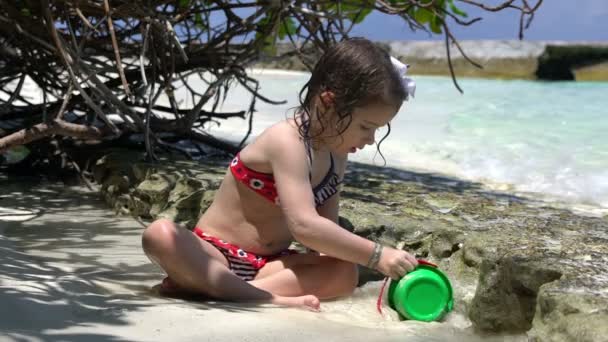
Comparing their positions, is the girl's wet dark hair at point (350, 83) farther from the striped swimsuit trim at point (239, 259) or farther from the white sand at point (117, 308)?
the white sand at point (117, 308)

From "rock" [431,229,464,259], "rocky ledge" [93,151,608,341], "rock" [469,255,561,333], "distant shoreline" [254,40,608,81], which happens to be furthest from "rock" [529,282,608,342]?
"distant shoreline" [254,40,608,81]

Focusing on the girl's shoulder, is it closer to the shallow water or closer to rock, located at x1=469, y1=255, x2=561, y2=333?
the shallow water

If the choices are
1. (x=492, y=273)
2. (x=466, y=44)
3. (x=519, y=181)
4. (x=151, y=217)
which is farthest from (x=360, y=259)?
(x=466, y=44)

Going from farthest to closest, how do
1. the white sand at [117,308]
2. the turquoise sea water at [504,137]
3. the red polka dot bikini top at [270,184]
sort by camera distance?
the turquoise sea water at [504,137]
the red polka dot bikini top at [270,184]
the white sand at [117,308]

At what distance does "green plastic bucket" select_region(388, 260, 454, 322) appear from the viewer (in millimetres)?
2148

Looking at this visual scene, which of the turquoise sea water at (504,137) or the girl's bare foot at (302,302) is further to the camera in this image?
the turquoise sea water at (504,137)

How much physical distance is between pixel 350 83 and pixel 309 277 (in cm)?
60

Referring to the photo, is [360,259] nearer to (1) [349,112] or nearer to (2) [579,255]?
(1) [349,112]

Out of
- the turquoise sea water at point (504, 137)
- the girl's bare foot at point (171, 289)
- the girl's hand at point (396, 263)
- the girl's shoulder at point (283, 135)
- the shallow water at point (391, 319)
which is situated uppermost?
the girl's shoulder at point (283, 135)

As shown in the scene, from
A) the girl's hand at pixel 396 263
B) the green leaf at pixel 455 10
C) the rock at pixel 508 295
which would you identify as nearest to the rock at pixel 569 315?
the rock at pixel 508 295

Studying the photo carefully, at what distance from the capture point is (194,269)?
2211 mm

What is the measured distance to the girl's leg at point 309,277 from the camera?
234 centimetres

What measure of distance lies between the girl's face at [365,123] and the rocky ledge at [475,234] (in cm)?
46

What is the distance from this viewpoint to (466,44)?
2367cm
